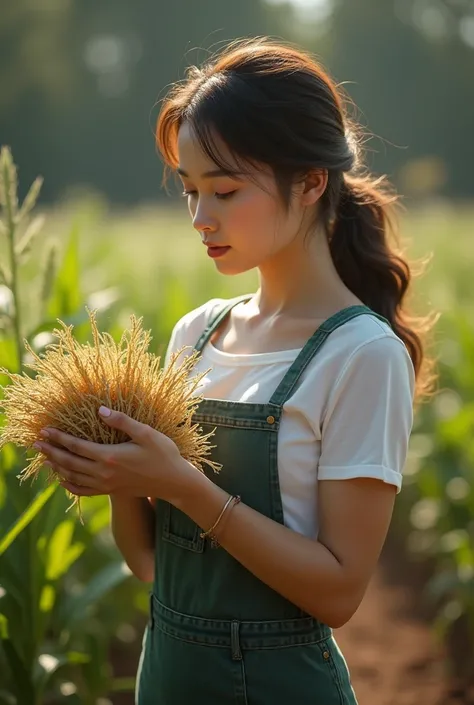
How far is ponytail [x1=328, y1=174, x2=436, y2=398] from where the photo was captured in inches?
68.3

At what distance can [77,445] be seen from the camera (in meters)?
1.28

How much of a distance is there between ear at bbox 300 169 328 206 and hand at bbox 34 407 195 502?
0.49 meters

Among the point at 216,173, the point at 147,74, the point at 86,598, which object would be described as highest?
the point at 147,74

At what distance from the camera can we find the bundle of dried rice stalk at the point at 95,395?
1312mm

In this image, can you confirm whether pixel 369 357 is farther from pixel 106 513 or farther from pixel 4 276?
pixel 106 513

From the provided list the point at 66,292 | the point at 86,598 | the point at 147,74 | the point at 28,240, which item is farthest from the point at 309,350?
the point at 147,74

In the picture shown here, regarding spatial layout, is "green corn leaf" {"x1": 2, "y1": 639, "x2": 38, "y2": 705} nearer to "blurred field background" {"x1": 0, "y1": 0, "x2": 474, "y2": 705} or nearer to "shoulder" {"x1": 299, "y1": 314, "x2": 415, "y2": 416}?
"blurred field background" {"x1": 0, "y1": 0, "x2": 474, "y2": 705}

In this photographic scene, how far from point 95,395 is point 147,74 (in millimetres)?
37521

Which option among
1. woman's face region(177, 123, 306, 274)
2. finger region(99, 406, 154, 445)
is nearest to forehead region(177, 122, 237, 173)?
woman's face region(177, 123, 306, 274)

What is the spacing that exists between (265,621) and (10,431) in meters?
0.50

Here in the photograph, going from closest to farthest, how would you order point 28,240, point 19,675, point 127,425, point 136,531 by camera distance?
point 127,425
point 136,531
point 28,240
point 19,675

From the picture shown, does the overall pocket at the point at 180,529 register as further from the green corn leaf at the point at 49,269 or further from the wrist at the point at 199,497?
the green corn leaf at the point at 49,269

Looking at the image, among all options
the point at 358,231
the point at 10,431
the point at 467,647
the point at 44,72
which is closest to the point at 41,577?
the point at 10,431

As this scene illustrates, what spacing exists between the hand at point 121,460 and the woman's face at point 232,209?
35 centimetres
